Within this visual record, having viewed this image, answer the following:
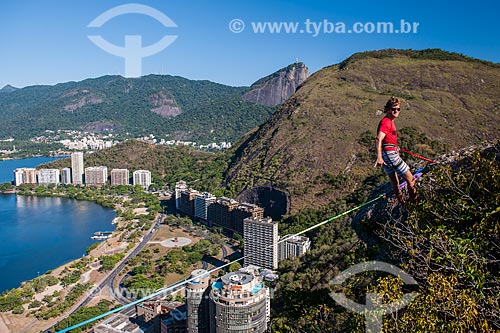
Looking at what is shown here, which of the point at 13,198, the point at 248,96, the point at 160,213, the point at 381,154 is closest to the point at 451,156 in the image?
the point at 381,154

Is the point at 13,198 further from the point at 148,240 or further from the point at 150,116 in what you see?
the point at 150,116

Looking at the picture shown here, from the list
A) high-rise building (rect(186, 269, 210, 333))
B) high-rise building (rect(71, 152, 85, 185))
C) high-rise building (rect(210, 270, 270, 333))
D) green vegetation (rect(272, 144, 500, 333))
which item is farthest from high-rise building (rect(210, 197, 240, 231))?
high-rise building (rect(71, 152, 85, 185))

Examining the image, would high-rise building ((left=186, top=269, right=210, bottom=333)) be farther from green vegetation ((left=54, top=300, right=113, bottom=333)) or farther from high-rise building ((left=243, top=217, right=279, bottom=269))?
high-rise building ((left=243, top=217, right=279, bottom=269))

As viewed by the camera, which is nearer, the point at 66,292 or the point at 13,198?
the point at 66,292

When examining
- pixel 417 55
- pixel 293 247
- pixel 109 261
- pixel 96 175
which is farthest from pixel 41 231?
pixel 417 55

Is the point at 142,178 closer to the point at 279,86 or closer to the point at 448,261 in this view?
the point at 448,261

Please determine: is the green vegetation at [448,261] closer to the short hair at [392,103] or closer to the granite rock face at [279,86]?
the short hair at [392,103]
